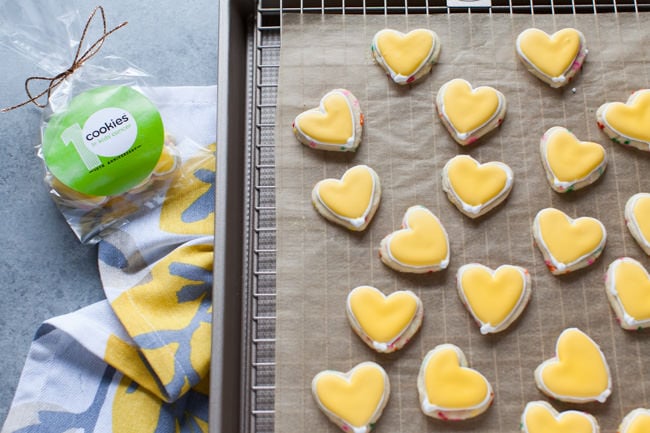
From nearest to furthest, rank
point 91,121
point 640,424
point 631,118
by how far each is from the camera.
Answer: point 640,424 < point 631,118 < point 91,121

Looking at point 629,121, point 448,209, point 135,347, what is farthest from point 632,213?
point 135,347

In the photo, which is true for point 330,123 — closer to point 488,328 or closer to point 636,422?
point 488,328

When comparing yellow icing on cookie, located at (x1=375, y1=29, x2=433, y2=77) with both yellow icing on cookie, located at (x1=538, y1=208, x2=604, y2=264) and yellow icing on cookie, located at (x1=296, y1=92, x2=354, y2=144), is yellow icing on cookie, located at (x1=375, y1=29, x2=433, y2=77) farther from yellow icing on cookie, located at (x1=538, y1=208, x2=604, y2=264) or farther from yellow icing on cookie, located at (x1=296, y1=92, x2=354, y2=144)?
yellow icing on cookie, located at (x1=538, y1=208, x2=604, y2=264)

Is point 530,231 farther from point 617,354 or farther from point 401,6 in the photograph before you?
point 401,6

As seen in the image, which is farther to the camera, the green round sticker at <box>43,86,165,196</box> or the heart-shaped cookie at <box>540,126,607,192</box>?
the green round sticker at <box>43,86,165,196</box>

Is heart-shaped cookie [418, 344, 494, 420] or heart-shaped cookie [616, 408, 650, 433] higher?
heart-shaped cookie [418, 344, 494, 420]

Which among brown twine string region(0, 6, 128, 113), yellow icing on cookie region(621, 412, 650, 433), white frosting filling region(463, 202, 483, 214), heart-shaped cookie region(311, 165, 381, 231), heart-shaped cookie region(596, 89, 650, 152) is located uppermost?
brown twine string region(0, 6, 128, 113)

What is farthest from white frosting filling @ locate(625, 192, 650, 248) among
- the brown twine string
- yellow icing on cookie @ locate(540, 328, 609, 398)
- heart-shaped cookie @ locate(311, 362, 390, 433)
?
the brown twine string
